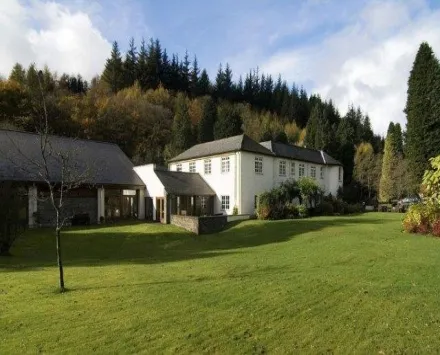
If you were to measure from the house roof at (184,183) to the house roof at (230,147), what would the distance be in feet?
8.25

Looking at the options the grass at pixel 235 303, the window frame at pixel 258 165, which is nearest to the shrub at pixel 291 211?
the window frame at pixel 258 165

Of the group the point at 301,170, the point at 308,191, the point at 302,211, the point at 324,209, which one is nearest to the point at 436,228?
the point at 302,211

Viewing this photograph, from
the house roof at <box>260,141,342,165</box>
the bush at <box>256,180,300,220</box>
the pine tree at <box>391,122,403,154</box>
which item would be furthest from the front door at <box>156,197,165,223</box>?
the pine tree at <box>391,122,403,154</box>

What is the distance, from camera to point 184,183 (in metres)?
33.9

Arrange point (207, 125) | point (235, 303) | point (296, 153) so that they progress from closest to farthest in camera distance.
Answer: point (235, 303) → point (296, 153) → point (207, 125)

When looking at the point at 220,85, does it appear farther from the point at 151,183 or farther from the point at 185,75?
the point at 151,183

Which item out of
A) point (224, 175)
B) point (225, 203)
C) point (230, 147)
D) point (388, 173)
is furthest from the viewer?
point (388, 173)

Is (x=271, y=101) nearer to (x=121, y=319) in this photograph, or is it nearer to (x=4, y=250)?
(x=4, y=250)

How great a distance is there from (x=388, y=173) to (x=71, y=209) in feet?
154

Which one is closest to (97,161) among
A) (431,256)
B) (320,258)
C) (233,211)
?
(233,211)

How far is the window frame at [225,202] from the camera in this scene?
33.8 metres

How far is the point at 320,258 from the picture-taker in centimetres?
1331

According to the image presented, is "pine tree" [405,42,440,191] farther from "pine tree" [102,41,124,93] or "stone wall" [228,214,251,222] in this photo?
"pine tree" [102,41,124,93]

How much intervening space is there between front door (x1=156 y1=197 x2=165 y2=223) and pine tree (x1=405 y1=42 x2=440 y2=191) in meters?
22.4
